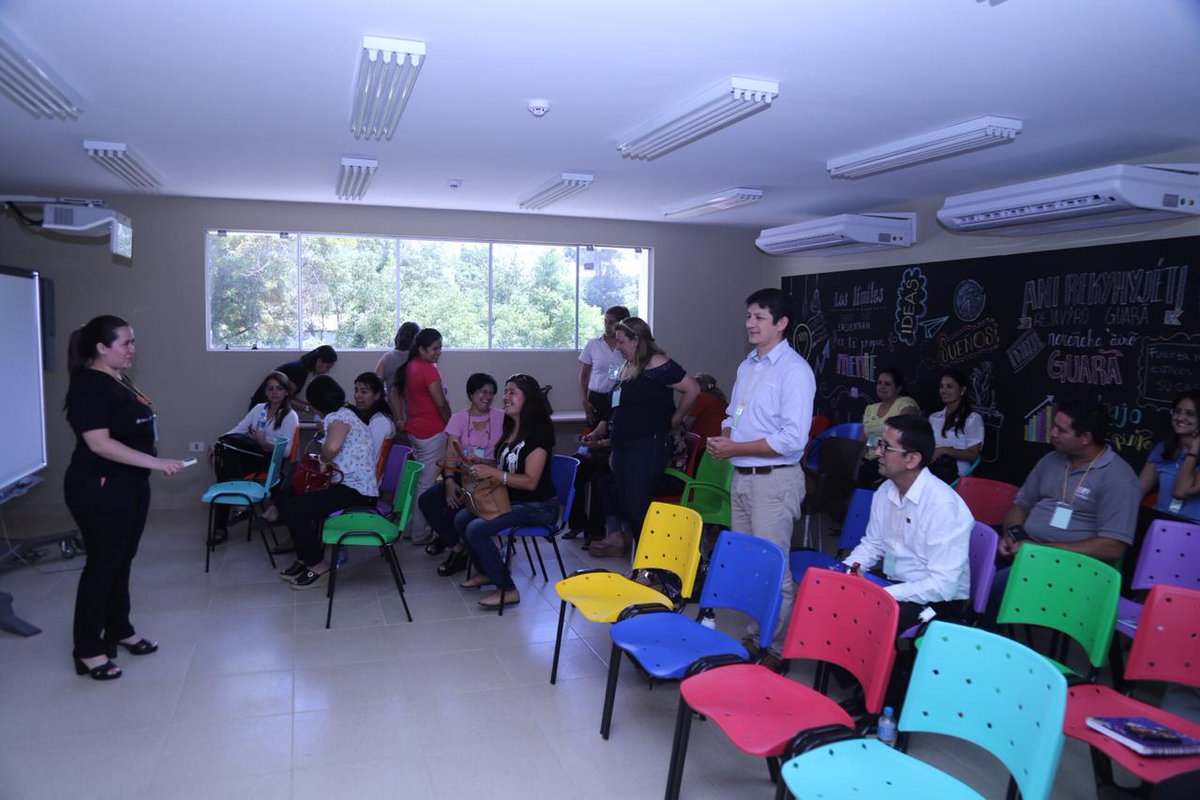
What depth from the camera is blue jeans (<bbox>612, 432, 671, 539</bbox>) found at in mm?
4543

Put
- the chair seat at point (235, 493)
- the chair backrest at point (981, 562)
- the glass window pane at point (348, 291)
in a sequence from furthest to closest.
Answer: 1. the glass window pane at point (348, 291)
2. the chair seat at point (235, 493)
3. the chair backrest at point (981, 562)

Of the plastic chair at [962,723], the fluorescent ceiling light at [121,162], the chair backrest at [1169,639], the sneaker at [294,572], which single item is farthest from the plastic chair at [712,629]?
the fluorescent ceiling light at [121,162]

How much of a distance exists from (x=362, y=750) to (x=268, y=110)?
10.2 feet

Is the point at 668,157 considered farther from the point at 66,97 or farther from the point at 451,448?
the point at 66,97

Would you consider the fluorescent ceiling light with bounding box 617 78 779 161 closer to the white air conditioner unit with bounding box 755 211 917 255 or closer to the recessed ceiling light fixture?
the white air conditioner unit with bounding box 755 211 917 255

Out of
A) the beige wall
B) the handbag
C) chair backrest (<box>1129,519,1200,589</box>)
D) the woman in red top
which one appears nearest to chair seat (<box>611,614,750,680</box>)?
chair backrest (<box>1129,519,1200,589</box>)

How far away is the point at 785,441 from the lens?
3.38 meters

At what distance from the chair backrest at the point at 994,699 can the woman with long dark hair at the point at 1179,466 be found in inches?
99.6

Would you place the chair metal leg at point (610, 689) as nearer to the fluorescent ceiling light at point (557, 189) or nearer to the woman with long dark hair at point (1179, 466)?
the woman with long dark hair at point (1179, 466)

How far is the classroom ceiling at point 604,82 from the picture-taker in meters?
2.74

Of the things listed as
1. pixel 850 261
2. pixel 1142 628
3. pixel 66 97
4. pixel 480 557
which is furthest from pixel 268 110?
pixel 850 261

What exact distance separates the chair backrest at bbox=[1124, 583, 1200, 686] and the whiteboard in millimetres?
5612

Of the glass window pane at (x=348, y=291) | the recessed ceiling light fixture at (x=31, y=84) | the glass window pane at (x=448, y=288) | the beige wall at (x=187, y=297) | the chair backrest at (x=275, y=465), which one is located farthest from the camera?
the glass window pane at (x=448, y=288)

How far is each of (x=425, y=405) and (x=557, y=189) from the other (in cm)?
196
